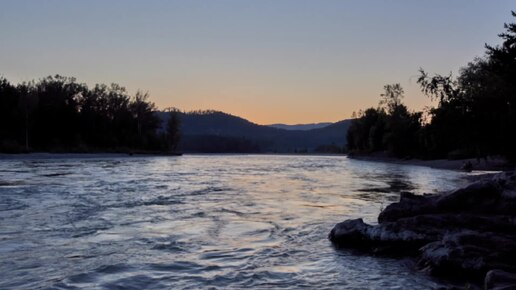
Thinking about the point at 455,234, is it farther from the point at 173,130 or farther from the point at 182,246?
the point at 173,130

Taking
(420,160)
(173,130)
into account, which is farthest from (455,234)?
(173,130)

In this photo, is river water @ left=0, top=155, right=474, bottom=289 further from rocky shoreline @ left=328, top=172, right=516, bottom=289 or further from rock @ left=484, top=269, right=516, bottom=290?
rock @ left=484, top=269, right=516, bottom=290

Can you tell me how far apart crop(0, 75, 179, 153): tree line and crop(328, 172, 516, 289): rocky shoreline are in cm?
7364

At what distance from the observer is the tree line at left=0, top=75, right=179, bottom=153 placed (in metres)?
85.8

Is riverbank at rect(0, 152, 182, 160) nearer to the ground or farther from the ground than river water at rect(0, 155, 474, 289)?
farther from the ground

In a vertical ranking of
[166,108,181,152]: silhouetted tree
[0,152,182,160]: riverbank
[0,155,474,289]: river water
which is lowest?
[0,155,474,289]: river water

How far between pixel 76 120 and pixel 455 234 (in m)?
103

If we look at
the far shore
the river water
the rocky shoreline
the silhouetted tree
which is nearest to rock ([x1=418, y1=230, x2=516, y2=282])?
the rocky shoreline

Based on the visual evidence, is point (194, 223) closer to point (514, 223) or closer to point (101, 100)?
point (514, 223)

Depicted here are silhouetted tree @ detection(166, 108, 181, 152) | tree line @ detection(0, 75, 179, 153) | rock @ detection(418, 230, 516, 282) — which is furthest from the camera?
silhouetted tree @ detection(166, 108, 181, 152)

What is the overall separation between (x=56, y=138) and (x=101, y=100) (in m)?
28.2

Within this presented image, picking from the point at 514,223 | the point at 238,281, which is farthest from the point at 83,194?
the point at 514,223

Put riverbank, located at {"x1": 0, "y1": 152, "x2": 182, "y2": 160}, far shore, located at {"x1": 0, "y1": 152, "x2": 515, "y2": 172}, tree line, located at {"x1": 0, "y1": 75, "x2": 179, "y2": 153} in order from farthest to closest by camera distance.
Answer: tree line, located at {"x1": 0, "y1": 75, "x2": 179, "y2": 153} → riverbank, located at {"x1": 0, "y1": 152, "x2": 182, "y2": 160} → far shore, located at {"x1": 0, "y1": 152, "x2": 515, "y2": 172}

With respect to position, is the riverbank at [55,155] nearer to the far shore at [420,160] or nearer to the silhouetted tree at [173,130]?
the far shore at [420,160]
